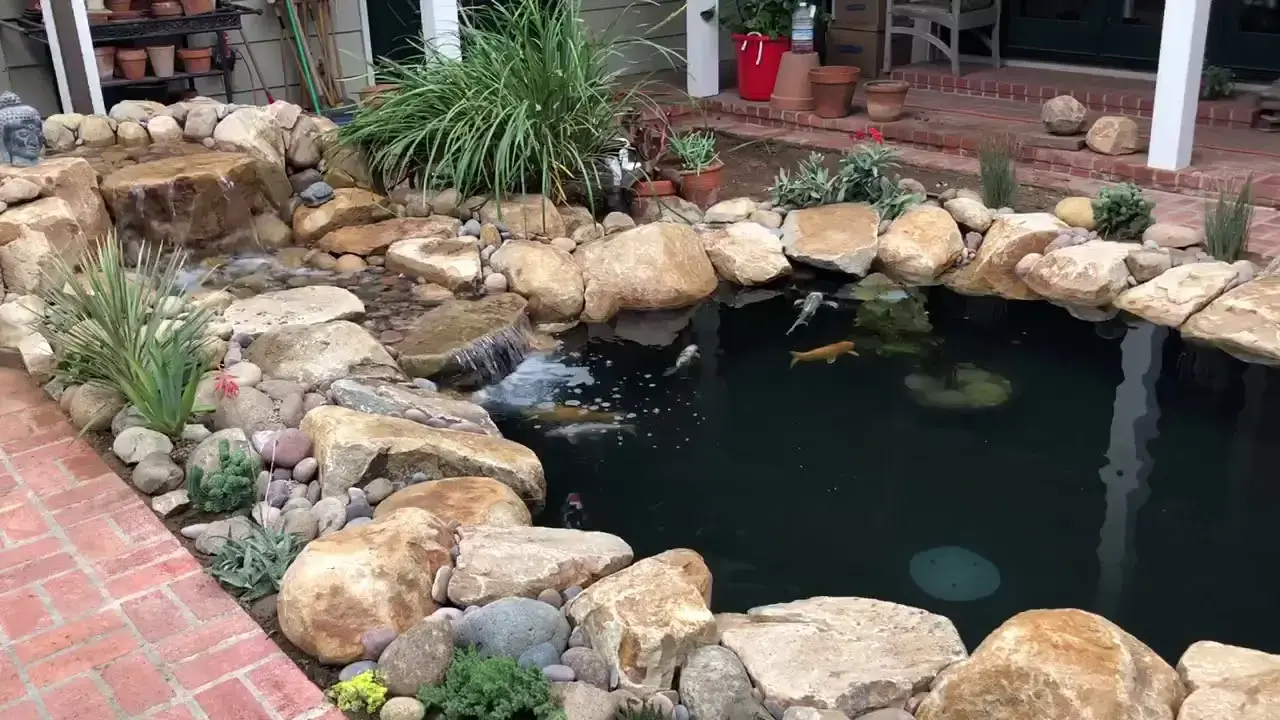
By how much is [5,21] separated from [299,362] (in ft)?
13.1

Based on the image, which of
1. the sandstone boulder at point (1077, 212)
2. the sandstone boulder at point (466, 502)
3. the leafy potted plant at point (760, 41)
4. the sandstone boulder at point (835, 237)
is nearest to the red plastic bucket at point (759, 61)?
the leafy potted plant at point (760, 41)

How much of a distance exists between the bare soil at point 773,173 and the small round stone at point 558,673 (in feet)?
13.1

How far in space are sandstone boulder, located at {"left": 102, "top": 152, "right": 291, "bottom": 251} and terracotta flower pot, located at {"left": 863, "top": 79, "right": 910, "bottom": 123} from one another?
3659 mm

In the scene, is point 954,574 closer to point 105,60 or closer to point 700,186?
point 700,186

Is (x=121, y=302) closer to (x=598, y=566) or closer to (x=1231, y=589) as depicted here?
(x=598, y=566)

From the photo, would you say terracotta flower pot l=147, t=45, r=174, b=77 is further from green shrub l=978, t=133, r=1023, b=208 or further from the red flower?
green shrub l=978, t=133, r=1023, b=208

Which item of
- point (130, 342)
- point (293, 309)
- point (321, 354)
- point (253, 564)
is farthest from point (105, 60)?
point (253, 564)

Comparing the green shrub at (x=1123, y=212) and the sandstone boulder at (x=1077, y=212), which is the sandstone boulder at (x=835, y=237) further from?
the green shrub at (x=1123, y=212)

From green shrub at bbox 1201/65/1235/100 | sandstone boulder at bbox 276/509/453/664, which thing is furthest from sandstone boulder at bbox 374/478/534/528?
green shrub at bbox 1201/65/1235/100

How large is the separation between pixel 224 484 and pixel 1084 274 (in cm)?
372

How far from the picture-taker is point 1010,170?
5.75m

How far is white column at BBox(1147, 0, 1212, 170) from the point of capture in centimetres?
560

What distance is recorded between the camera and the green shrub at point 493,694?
2.30 metres

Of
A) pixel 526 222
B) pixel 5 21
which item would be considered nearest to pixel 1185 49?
pixel 526 222
